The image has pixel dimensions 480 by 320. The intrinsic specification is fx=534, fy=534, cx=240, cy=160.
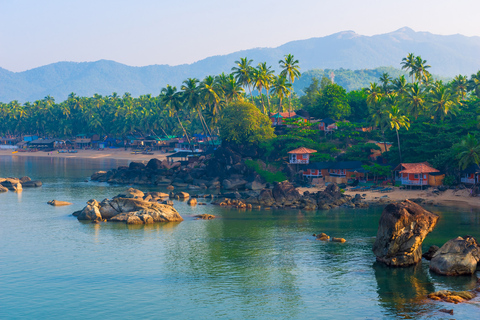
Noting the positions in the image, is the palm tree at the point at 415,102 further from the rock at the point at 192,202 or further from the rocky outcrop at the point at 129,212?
the rocky outcrop at the point at 129,212

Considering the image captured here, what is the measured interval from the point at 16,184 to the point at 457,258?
7928cm

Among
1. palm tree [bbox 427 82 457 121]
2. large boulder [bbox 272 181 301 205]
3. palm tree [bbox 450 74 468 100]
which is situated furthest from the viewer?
palm tree [bbox 450 74 468 100]

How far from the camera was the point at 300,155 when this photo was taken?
96.1 metres

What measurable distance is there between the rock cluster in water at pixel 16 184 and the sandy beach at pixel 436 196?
5821cm

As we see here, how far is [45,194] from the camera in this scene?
88812 mm

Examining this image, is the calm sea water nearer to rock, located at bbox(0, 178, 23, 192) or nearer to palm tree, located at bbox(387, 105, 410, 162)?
palm tree, located at bbox(387, 105, 410, 162)

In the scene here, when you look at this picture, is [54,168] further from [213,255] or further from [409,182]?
[213,255]

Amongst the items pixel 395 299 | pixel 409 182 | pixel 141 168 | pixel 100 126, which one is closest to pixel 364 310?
pixel 395 299

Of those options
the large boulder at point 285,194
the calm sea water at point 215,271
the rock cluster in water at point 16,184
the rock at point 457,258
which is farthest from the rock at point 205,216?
the rock cluster in water at point 16,184

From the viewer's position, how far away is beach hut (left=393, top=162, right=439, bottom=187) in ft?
262

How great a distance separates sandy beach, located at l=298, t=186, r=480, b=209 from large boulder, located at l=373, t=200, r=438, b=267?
31816 millimetres

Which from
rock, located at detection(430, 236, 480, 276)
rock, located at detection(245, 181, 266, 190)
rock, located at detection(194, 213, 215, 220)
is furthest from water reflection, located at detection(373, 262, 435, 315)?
rock, located at detection(245, 181, 266, 190)

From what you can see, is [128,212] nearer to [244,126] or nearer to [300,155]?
[300,155]

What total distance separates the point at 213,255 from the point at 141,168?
66096 millimetres
